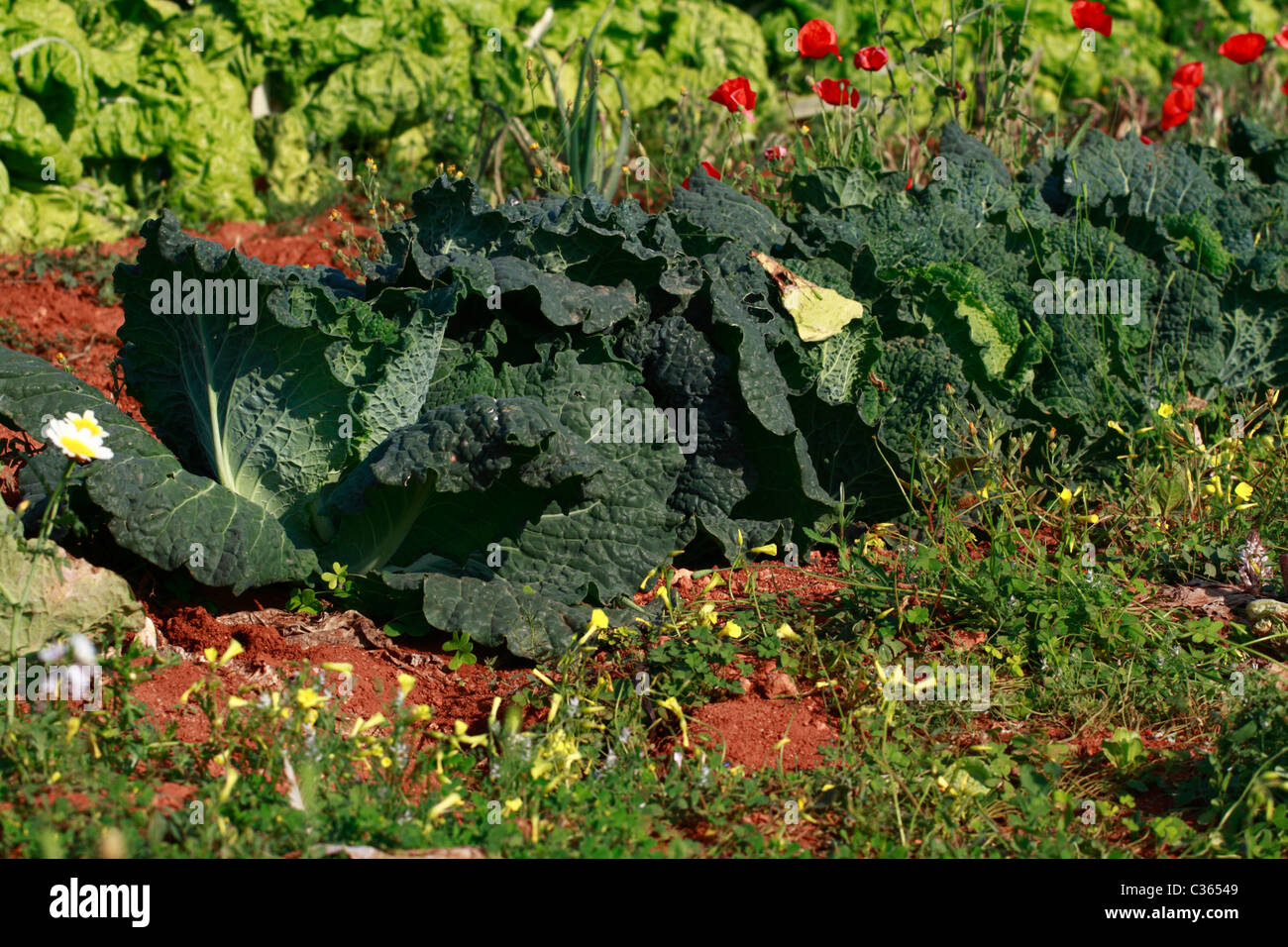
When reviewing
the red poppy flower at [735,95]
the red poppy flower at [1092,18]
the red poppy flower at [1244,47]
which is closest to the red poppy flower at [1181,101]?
the red poppy flower at [1244,47]

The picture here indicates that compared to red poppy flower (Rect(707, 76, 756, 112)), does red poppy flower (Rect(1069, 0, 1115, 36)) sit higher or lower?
higher

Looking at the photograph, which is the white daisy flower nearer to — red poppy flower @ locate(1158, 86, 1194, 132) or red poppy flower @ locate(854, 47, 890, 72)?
red poppy flower @ locate(854, 47, 890, 72)

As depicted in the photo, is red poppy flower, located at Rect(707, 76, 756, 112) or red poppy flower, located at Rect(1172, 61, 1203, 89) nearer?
red poppy flower, located at Rect(707, 76, 756, 112)

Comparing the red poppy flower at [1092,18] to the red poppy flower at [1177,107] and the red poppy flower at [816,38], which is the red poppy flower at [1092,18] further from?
the red poppy flower at [816,38]

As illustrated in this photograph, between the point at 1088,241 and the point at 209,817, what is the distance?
374 cm

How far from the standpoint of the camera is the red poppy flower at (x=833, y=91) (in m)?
5.20

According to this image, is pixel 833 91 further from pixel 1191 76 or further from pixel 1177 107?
pixel 1191 76

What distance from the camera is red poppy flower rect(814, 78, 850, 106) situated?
520 cm

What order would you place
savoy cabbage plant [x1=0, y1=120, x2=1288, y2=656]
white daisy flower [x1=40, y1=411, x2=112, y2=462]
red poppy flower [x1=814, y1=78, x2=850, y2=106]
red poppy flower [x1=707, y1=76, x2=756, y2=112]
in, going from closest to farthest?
1. white daisy flower [x1=40, y1=411, x2=112, y2=462]
2. savoy cabbage plant [x1=0, y1=120, x2=1288, y2=656]
3. red poppy flower [x1=707, y1=76, x2=756, y2=112]
4. red poppy flower [x1=814, y1=78, x2=850, y2=106]

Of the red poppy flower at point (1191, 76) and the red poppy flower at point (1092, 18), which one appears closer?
the red poppy flower at point (1092, 18)

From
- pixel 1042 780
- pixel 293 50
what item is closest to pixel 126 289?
pixel 1042 780

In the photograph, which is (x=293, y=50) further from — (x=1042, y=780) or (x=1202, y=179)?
(x=1042, y=780)

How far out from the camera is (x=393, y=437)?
3.43m

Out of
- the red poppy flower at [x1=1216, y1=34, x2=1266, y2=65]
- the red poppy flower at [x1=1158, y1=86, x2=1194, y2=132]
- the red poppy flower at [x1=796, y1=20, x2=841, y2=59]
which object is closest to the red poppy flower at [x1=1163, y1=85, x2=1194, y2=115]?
the red poppy flower at [x1=1158, y1=86, x2=1194, y2=132]
